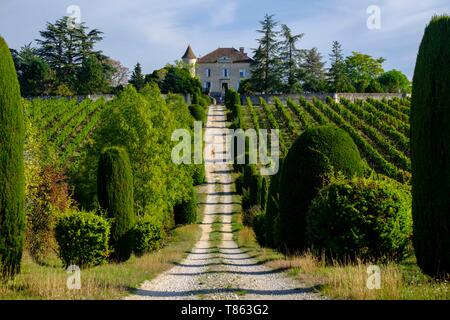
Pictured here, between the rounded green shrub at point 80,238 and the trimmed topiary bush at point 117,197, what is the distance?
1853 mm

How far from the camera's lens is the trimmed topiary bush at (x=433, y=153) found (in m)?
8.24

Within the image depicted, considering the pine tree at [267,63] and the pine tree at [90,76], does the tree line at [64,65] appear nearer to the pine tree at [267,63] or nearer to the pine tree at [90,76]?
the pine tree at [90,76]

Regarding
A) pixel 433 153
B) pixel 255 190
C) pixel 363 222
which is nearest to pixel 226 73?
pixel 255 190

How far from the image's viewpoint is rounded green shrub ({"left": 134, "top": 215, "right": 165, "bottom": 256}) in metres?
19.3

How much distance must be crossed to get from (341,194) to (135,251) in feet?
34.6

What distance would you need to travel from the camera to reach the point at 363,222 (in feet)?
34.7

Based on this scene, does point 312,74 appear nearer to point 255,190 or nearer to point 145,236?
point 255,190

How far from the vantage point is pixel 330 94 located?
255 feet

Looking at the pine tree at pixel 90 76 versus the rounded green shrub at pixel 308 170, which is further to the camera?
the pine tree at pixel 90 76

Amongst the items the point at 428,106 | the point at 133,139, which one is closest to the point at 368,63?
the point at 133,139

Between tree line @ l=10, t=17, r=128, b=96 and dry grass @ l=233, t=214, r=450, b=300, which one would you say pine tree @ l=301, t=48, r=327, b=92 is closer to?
tree line @ l=10, t=17, r=128, b=96

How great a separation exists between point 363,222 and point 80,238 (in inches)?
278

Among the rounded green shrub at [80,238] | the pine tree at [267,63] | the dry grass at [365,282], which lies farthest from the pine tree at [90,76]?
the dry grass at [365,282]
